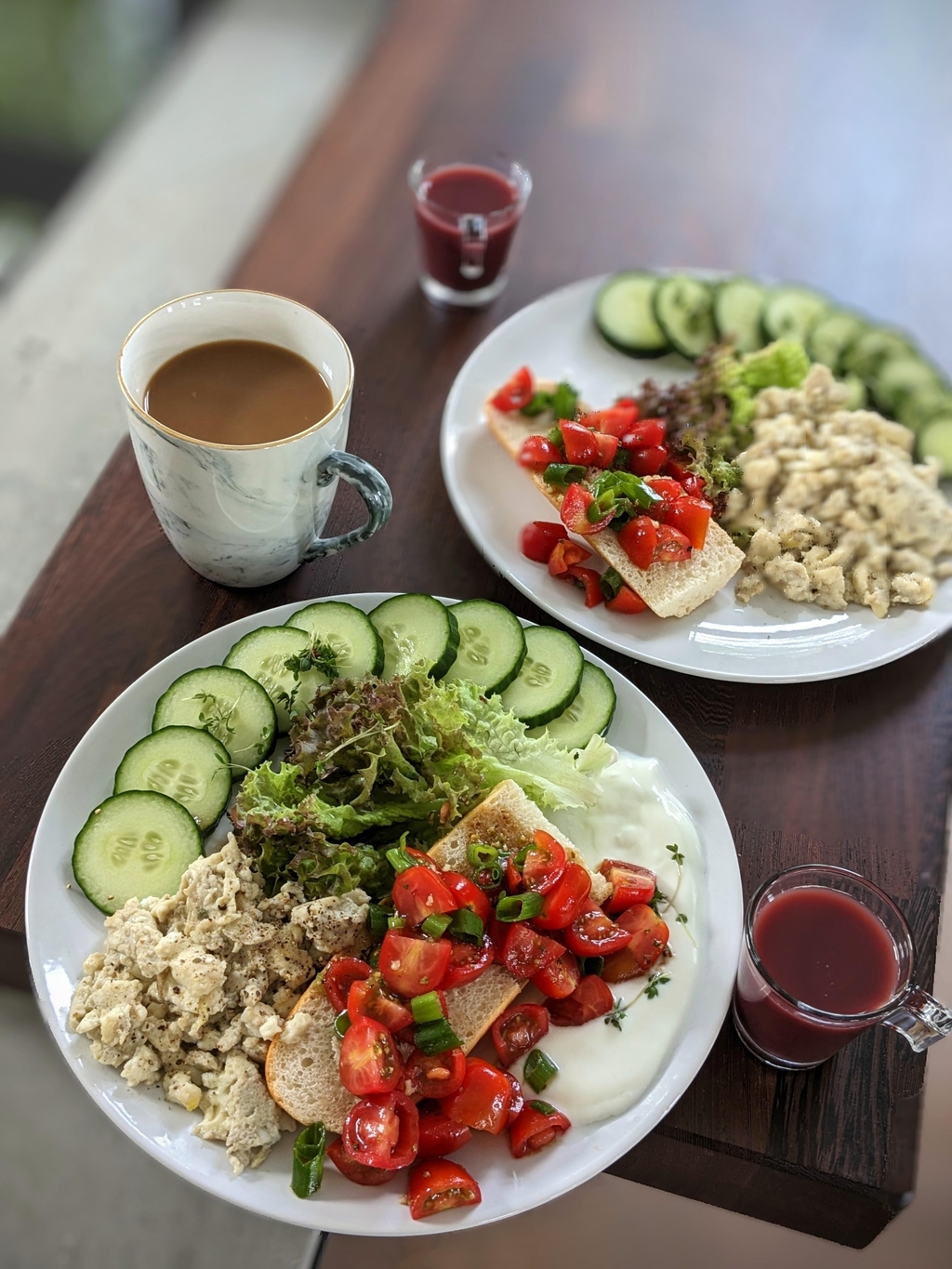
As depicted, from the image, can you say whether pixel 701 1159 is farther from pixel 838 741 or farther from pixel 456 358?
pixel 456 358

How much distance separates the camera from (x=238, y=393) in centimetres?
224

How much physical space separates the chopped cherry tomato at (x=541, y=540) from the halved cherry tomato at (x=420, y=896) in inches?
36.4

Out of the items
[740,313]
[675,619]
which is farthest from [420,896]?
[740,313]

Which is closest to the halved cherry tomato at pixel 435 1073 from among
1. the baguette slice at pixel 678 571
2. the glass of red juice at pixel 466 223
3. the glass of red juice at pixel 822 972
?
the glass of red juice at pixel 822 972

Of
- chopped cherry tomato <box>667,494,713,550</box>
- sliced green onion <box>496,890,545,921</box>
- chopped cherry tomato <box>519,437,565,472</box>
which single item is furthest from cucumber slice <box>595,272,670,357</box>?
sliced green onion <box>496,890,545,921</box>

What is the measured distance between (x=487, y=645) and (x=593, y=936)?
64 cm

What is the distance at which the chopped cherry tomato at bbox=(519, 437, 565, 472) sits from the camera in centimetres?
259

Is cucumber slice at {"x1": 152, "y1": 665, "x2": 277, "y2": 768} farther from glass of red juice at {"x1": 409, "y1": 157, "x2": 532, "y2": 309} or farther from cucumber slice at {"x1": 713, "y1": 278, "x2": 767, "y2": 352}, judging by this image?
cucumber slice at {"x1": 713, "y1": 278, "x2": 767, "y2": 352}

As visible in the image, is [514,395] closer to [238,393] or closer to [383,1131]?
[238,393]

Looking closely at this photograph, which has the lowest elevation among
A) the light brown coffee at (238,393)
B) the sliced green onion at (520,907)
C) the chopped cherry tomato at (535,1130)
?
the chopped cherry tomato at (535,1130)

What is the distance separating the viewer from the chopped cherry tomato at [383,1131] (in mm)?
1643

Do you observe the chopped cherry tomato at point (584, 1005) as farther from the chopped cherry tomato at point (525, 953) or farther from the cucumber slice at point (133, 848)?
the cucumber slice at point (133, 848)

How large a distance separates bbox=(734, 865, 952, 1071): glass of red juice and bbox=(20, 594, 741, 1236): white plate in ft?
0.33

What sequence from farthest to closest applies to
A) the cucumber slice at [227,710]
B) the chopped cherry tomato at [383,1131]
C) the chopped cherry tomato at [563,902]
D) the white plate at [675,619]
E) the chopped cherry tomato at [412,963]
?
the white plate at [675,619], the cucumber slice at [227,710], the chopped cherry tomato at [563,902], the chopped cherry tomato at [412,963], the chopped cherry tomato at [383,1131]
